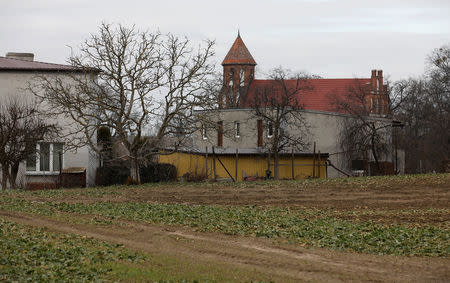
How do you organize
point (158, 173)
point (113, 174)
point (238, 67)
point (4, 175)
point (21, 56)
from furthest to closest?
point (238, 67)
point (21, 56)
point (158, 173)
point (113, 174)
point (4, 175)

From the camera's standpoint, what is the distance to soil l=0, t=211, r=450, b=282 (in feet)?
40.8

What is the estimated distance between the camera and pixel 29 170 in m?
43.3

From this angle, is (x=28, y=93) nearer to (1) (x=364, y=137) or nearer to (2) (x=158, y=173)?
(2) (x=158, y=173)

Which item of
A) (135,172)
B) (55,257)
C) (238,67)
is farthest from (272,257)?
(238,67)

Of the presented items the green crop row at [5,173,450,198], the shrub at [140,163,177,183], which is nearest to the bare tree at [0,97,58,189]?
the green crop row at [5,173,450,198]

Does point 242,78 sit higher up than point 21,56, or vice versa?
point 242,78

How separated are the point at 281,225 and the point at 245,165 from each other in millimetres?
29571

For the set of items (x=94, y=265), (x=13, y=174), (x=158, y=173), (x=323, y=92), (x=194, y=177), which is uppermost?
(x=323, y=92)

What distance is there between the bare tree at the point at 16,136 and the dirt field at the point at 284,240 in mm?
5654

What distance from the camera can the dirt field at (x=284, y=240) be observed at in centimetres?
1284

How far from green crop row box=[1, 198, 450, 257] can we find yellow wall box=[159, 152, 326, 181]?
67.5 ft

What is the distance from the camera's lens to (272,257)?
14.4m

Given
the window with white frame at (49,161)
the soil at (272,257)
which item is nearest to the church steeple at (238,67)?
the window with white frame at (49,161)

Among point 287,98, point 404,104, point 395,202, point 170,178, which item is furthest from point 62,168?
point 404,104
